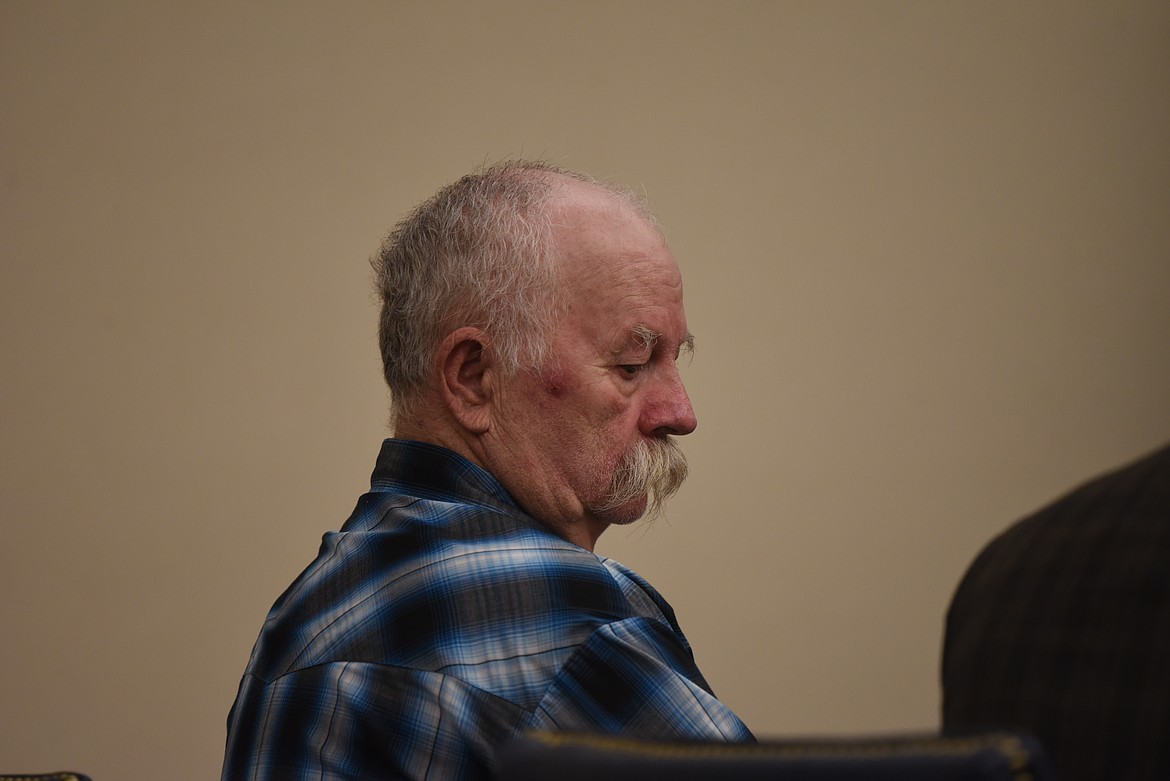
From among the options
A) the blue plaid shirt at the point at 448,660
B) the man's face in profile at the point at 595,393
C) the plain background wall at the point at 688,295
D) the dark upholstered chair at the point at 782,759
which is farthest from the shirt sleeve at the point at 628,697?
the plain background wall at the point at 688,295

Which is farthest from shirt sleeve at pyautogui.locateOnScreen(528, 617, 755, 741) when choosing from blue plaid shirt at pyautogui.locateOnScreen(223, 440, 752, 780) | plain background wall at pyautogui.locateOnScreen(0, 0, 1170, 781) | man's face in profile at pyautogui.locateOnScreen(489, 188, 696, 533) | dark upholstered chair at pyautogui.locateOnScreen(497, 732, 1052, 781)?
plain background wall at pyautogui.locateOnScreen(0, 0, 1170, 781)

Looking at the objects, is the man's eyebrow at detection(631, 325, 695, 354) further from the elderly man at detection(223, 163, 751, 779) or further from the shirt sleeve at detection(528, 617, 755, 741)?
the shirt sleeve at detection(528, 617, 755, 741)

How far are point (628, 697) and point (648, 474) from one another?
34 cm

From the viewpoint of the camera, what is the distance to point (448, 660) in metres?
0.93

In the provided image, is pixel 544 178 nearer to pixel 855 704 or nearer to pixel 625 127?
pixel 625 127

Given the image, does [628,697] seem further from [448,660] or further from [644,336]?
[644,336]

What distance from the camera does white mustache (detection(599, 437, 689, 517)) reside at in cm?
119

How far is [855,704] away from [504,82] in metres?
1.68

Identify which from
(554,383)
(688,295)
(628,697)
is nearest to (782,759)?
(628,697)

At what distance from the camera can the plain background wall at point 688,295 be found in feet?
7.78

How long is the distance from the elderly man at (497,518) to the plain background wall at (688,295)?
1.27 metres

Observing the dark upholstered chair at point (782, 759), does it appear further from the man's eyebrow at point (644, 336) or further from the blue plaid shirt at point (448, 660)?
the man's eyebrow at point (644, 336)

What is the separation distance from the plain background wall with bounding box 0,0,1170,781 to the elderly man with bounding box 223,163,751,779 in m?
1.27

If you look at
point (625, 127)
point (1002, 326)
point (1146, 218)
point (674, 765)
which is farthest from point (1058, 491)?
point (674, 765)
